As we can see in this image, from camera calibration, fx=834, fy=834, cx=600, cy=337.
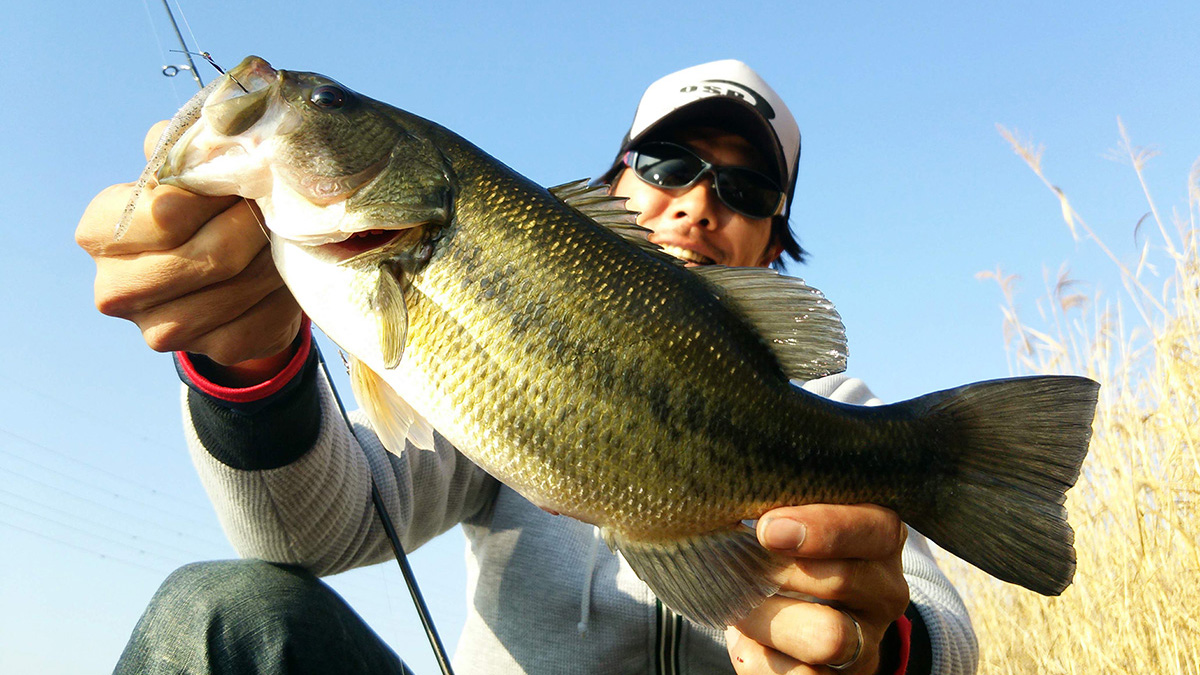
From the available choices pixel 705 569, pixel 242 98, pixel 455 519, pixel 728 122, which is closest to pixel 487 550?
pixel 455 519

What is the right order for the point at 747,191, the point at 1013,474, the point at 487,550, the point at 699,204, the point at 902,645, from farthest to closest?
the point at 747,191, the point at 699,204, the point at 487,550, the point at 902,645, the point at 1013,474

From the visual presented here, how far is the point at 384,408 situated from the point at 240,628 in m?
0.97

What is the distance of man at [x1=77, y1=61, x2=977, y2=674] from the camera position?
166 centimetres

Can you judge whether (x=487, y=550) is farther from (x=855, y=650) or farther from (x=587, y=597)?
(x=855, y=650)

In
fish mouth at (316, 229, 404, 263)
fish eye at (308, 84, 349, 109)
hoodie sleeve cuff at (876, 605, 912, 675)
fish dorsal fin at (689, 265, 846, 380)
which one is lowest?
hoodie sleeve cuff at (876, 605, 912, 675)

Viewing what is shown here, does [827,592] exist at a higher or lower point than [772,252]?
lower

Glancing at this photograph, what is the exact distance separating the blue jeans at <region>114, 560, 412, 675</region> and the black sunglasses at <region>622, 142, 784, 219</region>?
6.69 feet

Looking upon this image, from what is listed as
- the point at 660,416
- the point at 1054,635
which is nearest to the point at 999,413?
the point at 660,416

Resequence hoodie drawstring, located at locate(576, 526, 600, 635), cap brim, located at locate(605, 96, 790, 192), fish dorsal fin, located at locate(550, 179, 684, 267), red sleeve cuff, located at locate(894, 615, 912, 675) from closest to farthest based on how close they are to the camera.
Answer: fish dorsal fin, located at locate(550, 179, 684, 267), red sleeve cuff, located at locate(894, 615, 912, 675), hoodie drawstring, located at locate(576, 526, 600, 635), cap brim, located at locate(605, 96, 790, 192)

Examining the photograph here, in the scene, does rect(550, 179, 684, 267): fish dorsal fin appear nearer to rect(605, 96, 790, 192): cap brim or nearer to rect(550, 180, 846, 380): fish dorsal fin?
rect(550, 180, 846, 380): fish dorsal fin

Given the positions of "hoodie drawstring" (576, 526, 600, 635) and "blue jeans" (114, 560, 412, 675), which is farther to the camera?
"hoodie drawstring" (576, 526, 600, 635)

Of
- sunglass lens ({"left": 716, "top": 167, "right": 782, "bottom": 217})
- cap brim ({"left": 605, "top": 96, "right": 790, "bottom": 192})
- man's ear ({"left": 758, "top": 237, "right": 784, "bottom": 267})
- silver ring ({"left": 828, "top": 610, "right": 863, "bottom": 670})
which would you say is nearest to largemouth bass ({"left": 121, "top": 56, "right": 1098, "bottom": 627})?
silver ring ({"left": 828, "top": 610, "right": 863, "bottom": 670})

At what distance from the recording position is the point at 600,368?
153 cm

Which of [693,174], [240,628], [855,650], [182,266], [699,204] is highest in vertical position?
[693,174]
